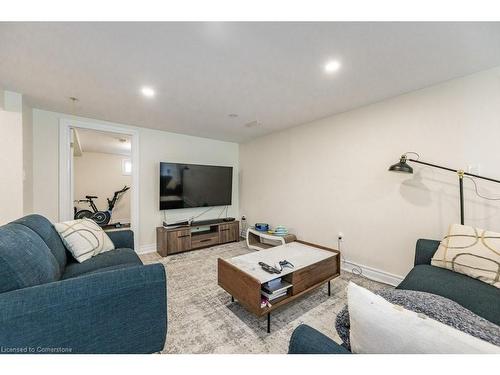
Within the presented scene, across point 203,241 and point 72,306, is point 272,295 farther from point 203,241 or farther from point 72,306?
point 203,241

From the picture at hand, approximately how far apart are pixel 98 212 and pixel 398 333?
19.6 feet

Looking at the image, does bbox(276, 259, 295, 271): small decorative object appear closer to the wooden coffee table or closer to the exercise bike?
the wooden coffee table

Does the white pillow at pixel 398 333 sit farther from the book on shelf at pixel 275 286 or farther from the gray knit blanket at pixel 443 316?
the book on shelf at pixel 275 286

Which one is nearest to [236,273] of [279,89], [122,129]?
[279,89]

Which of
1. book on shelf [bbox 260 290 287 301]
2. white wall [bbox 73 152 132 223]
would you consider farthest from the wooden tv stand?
white wall [bbox 73 152 132 223]

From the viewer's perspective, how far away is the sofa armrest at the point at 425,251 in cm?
173

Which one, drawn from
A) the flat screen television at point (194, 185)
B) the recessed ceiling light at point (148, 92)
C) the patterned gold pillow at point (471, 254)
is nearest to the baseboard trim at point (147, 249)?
the flat screen television at point (194, 185)

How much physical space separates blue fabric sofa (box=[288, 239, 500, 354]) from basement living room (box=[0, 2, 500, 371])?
0.01 meters

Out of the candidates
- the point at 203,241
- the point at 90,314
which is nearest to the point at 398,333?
the point at 90,314

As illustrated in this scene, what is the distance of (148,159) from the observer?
3.52 metres

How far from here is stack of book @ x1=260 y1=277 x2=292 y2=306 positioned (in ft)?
5.30

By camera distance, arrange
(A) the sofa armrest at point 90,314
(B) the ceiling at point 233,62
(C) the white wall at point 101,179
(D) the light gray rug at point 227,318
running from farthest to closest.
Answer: (C) the white wall at point 101,179
(D) the light gray rug at point 227,318
(B) the ceiling at point 233,62
(A) the sofa armrest at point 90,314

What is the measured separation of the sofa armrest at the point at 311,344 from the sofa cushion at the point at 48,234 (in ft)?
5.81
